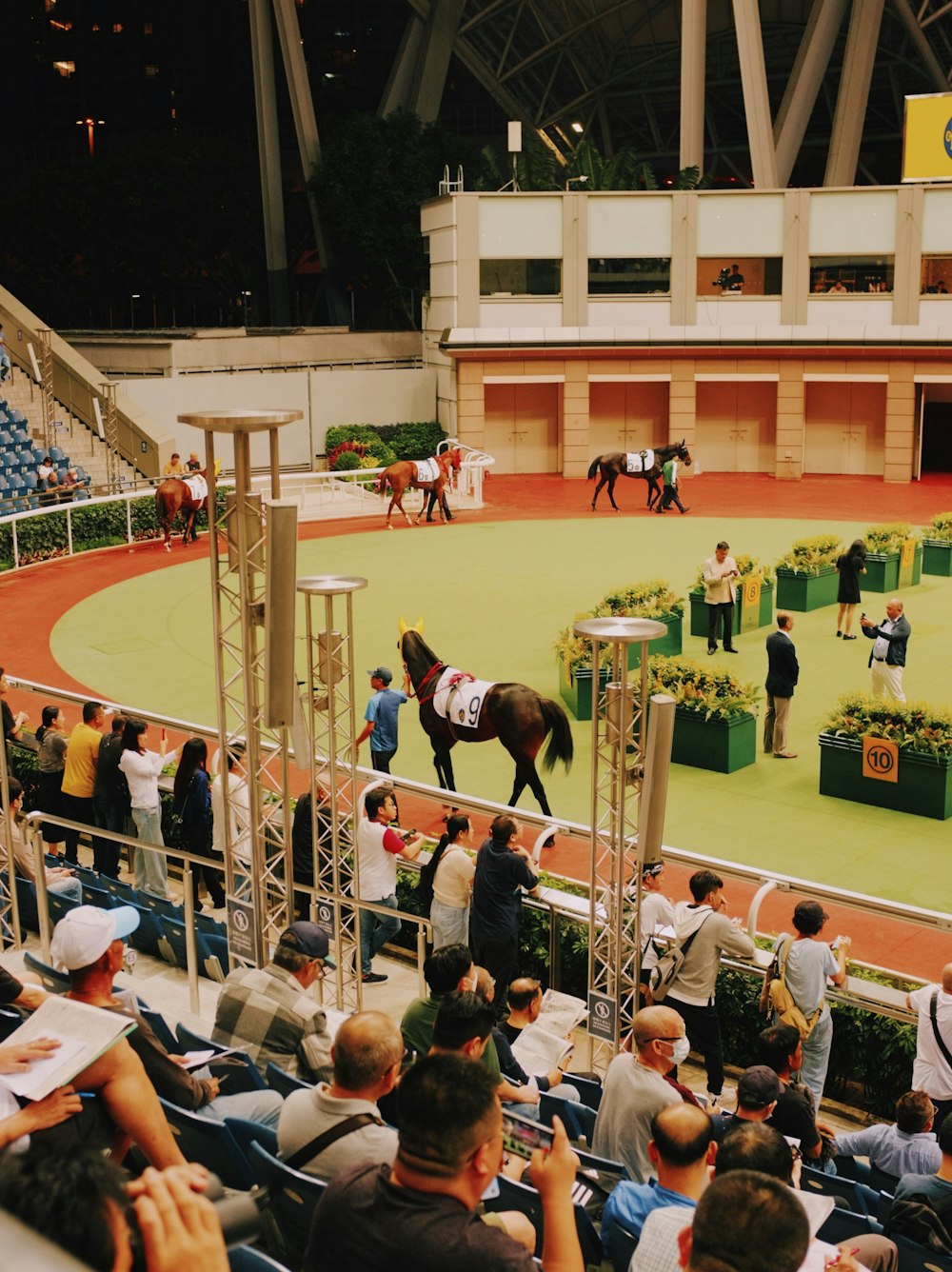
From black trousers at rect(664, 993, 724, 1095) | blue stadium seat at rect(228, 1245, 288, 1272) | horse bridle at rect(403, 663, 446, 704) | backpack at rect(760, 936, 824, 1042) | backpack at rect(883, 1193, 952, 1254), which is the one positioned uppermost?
blue stadium seat at rect(228, 1245, 288, 1272)

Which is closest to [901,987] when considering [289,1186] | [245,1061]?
[245,1061]

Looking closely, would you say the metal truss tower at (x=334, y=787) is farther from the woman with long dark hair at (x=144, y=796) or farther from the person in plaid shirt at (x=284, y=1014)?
the person in plaid shirt at (x=284, y=1014)

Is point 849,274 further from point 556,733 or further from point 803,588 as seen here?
point 556,733

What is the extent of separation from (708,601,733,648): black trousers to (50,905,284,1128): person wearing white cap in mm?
14334

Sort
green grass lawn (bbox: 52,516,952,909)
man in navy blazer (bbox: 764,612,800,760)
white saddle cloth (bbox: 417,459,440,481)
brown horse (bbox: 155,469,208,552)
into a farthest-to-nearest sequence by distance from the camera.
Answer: white saddle cloth (bbox: 417,459,440,481)
brown horse (bbox: 155,469,208,552)
man in navy blazer (bbox: 764,612,800,760)
green grass lawn (bbox: 52,516,952,909)

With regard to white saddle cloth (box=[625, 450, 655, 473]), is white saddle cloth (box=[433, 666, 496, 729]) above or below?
below

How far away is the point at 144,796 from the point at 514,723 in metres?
3.58

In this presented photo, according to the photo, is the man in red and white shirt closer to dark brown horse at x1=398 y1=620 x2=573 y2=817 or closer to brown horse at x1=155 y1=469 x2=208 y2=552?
dark brown horse at x1=398 y1=620 x2=573 y2=817

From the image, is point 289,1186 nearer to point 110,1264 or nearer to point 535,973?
point 110,1264

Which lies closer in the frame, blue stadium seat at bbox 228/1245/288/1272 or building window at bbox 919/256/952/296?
blue stadium seat at bbox 228/1245/288/1272

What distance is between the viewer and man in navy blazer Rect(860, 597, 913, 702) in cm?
1612

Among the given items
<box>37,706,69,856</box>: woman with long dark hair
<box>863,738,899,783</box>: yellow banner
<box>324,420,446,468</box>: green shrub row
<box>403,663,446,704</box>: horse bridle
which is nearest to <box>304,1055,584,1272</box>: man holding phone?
<box>37,706,69,856</box>: woman with long dark hair

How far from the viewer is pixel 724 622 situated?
19.9m

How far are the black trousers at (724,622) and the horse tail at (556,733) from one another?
21.0ft
